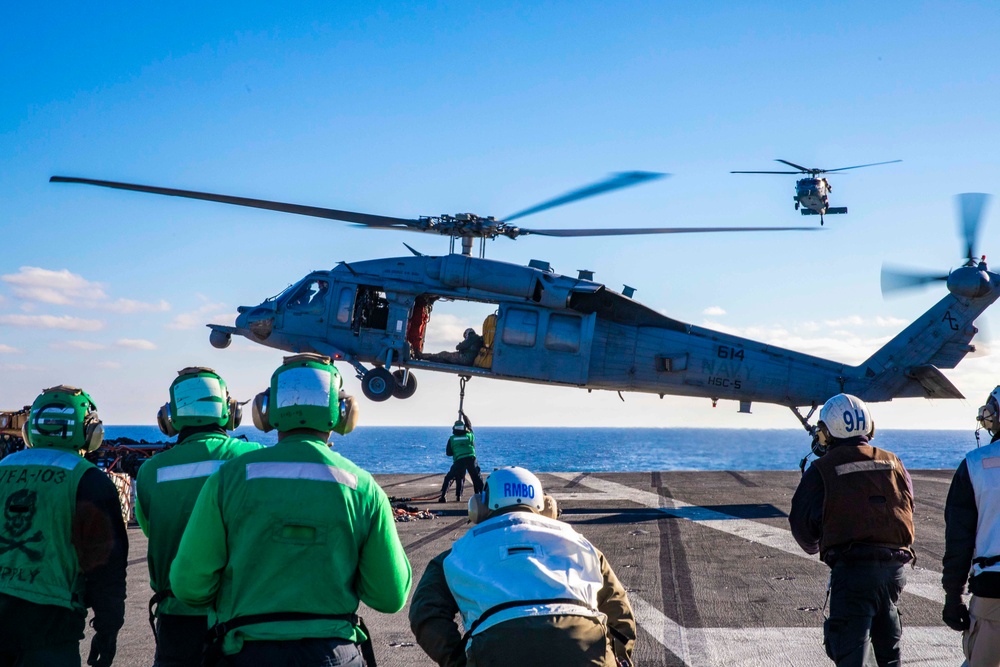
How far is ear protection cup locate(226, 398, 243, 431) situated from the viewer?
5.02 m

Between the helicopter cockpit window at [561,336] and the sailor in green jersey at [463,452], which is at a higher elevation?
the helicopter cockpit window at [561,336]

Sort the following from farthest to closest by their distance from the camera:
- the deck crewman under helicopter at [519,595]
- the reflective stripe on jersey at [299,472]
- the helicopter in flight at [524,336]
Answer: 1. the helicopter in flight at [524,336]
2. the reflective stripe on jersey at [299,472]
3. the deck crewman under helicopter at [519,595]

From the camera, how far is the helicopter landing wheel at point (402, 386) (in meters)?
19.3

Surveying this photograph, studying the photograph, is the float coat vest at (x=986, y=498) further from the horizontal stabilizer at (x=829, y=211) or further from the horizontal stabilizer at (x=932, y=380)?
the horizontal stabilizer at (x=829, y=211)

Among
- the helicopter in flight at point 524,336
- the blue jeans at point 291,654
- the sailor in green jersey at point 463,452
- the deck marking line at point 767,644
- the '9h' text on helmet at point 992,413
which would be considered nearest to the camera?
the blue jeans at point 291,654

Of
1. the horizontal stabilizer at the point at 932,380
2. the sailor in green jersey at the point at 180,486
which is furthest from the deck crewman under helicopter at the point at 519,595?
the horizontal stabilizer at the point at 932,380

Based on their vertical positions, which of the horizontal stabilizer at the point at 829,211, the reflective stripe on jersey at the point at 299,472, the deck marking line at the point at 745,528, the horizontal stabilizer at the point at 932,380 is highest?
the horizontal stabilizer at the point at 829,211

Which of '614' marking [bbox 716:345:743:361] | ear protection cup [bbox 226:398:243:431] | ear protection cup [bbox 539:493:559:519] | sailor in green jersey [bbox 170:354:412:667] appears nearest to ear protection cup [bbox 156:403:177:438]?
ear protection cup [bbox 226:398:243:431]

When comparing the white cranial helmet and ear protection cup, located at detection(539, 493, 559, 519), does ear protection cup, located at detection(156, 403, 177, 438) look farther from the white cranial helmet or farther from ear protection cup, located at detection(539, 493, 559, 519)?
the white cranial helmet

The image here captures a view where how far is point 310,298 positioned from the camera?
19.5m

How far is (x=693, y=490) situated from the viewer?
20750 mm

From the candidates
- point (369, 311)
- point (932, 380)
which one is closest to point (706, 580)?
point (369, 311)

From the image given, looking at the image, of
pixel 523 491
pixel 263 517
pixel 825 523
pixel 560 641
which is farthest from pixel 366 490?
pixel 825 523

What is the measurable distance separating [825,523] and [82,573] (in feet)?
13.4
